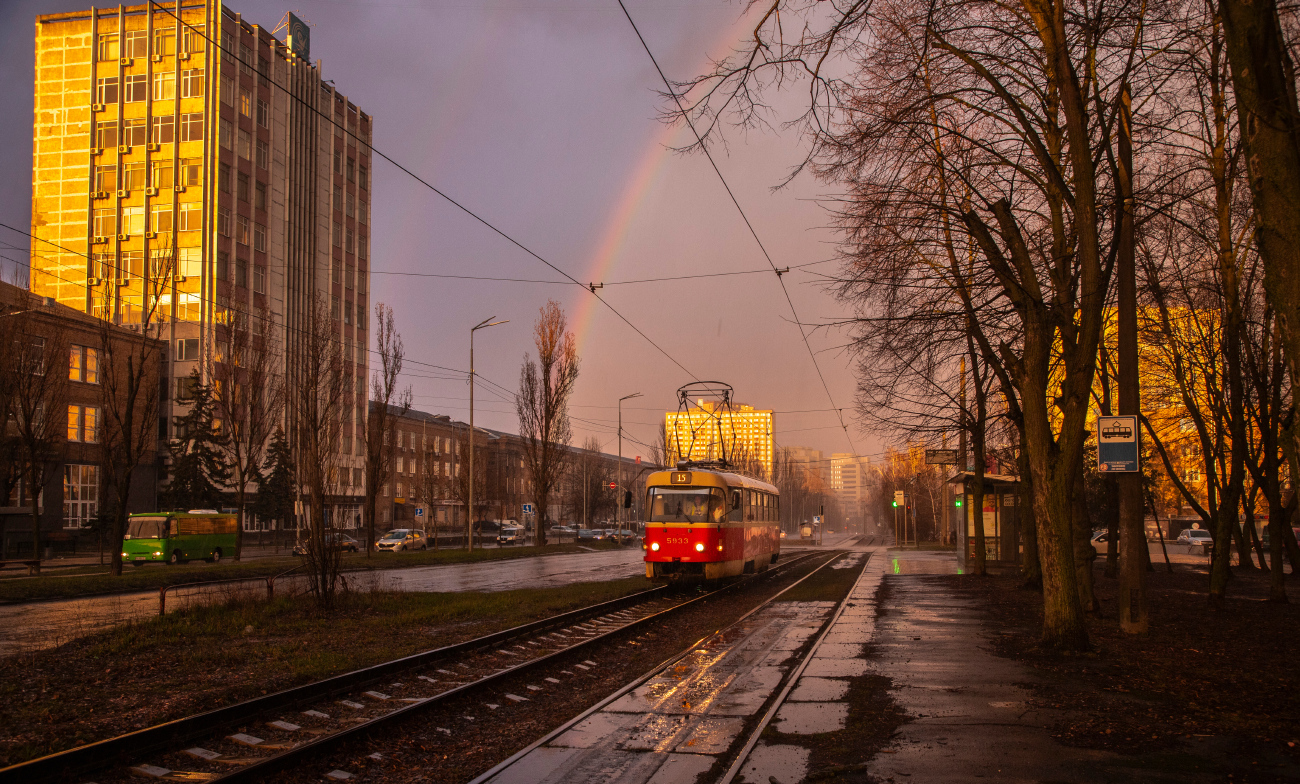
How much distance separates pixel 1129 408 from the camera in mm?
12391

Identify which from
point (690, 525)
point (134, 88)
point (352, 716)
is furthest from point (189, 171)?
point (352, 716)

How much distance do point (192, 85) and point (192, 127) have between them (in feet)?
9.08

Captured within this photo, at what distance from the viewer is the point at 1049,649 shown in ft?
38.5

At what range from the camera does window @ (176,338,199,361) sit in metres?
57.3

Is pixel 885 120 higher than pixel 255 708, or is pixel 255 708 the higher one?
pixel 885 120

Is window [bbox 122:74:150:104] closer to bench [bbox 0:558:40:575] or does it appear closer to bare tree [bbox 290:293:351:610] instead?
bench [bbox 0:558:40:575]

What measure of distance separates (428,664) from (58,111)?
206 ft

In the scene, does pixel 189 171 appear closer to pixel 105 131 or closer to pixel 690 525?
pixel 105 131

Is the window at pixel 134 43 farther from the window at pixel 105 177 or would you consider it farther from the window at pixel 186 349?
the window at pixel 186 349

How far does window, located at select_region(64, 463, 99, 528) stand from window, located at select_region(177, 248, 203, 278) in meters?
13.6

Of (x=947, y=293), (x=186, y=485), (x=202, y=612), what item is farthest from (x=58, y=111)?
(x=947, y=293)

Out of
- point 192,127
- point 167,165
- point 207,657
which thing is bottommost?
point 207,657

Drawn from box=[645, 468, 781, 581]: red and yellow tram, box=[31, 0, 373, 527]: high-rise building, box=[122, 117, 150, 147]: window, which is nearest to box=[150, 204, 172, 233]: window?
box=[31, 0, 373, 527]: high-rise building

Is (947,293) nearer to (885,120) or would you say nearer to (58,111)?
(885,120)
